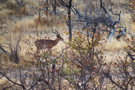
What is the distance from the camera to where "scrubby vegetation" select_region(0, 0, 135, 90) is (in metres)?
5.72

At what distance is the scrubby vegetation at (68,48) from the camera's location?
5719 mm

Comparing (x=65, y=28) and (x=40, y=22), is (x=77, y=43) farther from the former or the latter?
(x=40, y=22)

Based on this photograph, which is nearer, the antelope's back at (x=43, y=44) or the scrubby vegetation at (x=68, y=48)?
the scrubby vegetation at (x=68, y=48)

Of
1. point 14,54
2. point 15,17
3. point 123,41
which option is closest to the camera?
point 14,54

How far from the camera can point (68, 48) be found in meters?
9.11

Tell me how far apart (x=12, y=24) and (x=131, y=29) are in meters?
10.1

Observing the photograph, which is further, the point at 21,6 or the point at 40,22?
the point at 21,6

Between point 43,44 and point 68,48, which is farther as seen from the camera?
point 68,48

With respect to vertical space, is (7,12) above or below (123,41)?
above

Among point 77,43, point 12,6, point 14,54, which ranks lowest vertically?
point 14,54

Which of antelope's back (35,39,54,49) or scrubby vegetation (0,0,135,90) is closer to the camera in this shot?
scrubby vegetation (0,0,135,90)

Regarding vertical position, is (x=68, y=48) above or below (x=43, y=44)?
below

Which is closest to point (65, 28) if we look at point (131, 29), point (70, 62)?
point (131, 29)

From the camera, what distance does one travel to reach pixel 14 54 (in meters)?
9.10
